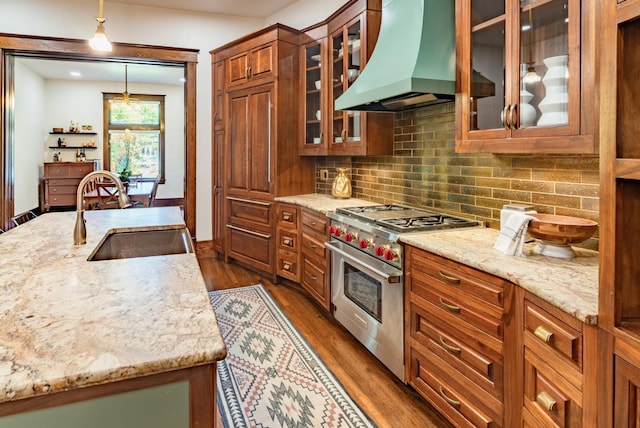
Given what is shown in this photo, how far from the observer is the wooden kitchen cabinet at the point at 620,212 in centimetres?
96

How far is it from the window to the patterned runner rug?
7.20 metres

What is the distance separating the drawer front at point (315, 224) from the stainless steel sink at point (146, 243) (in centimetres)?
114

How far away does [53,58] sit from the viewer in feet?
14.8

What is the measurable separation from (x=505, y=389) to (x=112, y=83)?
32.0ft

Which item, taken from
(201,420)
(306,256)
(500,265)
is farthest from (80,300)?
(306,256)

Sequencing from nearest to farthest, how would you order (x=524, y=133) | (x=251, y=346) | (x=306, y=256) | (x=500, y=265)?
1. (x=500, y=265)
2. (x=524, y=133)
3. (x=251, y=346)
4. (x=306, y=256)

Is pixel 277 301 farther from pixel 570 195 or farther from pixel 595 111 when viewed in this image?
pixel 595 111

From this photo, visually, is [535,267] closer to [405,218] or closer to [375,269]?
[375,269]

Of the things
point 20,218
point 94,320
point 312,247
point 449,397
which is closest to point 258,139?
point 312,247

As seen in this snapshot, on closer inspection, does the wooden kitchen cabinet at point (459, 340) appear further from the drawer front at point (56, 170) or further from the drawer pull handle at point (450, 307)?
the drawer front at point (56, 170)

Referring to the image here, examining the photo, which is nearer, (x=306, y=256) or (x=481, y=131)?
(x=481, y=131)

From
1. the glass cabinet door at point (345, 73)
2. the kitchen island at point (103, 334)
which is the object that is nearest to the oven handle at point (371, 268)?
the glass cabinet door at point (345, 73)

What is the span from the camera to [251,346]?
2.70 m

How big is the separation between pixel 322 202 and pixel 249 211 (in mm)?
1137
